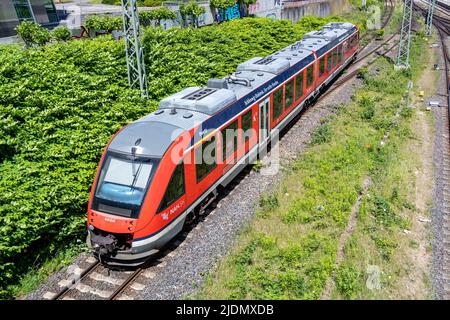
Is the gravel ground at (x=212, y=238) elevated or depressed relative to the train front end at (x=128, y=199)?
depressed

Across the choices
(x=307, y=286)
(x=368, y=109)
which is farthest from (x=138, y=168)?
(x=368, y=109)

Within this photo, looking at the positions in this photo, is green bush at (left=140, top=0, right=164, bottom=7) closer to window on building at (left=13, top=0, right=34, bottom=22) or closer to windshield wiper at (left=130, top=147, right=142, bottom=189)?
window on building at (left=13, top=0, right=34, bottom=22)

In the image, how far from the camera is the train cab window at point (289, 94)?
54.9ft

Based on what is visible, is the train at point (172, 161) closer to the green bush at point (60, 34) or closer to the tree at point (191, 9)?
the green bush at point (60, 34)

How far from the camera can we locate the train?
9469 millimetres

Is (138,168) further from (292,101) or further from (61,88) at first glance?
(292,101)

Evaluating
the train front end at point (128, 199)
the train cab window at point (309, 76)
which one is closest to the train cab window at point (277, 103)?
the train cab window at point (309, 76)

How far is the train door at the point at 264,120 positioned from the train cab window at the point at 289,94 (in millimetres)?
2003

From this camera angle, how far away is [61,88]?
1406 cm

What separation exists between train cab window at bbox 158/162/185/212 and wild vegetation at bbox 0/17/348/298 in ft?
10.7

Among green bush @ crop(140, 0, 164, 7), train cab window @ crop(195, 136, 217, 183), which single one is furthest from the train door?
green bush @ crop(140, 0, 164, 7)

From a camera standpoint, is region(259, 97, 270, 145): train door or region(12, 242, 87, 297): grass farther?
region(259, 97, 270, 145): train door

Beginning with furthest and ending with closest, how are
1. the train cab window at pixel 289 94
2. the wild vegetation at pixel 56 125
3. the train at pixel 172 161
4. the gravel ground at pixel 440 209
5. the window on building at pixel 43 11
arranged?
the window on building at pixel 43 11, the train cab window at pixel 289 94, the wild vegetation at pixel 56 125, the gravel ground at pixel 440 209, the train at pixel 172 161
